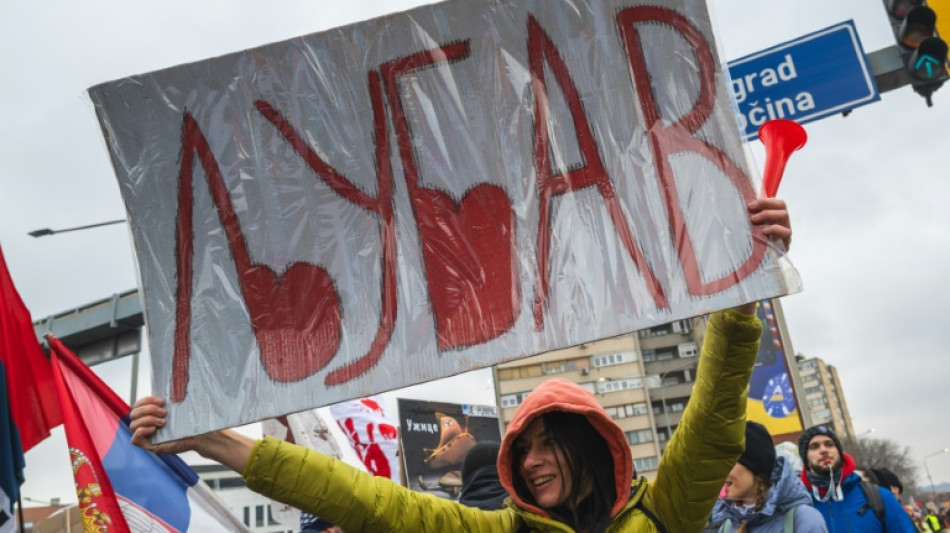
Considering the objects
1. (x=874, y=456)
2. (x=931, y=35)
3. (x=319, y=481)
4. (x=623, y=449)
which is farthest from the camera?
(x=874, y=456)

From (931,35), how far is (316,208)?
15.6 ft

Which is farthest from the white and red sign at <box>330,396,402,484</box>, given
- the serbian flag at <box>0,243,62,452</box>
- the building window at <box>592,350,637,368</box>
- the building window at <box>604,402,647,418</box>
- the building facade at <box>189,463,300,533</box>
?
the building facade at <box>189,463,300,533</box>

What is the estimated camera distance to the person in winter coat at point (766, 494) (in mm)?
3564

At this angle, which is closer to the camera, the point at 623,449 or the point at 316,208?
the point at 623,449

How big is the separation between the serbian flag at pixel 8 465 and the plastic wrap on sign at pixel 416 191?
1.53m

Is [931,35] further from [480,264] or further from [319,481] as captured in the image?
[319,481]

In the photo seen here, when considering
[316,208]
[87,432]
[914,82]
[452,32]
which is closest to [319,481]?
[316,208]

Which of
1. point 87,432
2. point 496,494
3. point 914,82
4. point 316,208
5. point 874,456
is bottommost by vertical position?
point 874,456

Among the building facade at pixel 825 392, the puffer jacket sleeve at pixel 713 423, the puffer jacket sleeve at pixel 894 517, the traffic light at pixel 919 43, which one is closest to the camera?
the puffer jacket sleeve at pixel 713 423

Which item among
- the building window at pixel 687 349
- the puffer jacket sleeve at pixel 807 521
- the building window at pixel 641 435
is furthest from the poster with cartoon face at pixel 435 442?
the building window at pixel 687 349

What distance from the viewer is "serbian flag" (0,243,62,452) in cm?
390

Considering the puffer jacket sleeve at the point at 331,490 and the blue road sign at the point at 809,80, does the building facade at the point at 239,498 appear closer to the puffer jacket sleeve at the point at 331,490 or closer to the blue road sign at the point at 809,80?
the blue road sign at the point at 809,80

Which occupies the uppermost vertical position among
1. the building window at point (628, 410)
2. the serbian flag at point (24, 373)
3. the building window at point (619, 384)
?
the building window at point (619, 384)

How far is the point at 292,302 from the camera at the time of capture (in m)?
2.72
